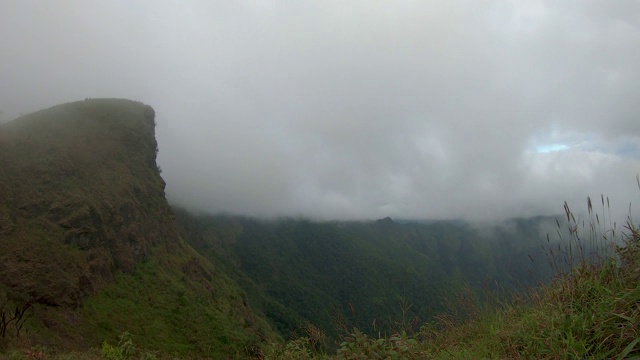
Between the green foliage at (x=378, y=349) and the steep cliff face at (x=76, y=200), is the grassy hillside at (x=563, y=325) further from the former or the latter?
the steep cliff face at (x=76, y=200)

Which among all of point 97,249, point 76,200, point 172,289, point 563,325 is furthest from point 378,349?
point 172,289

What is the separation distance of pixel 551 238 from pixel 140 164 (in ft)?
249

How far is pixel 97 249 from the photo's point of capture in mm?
51344

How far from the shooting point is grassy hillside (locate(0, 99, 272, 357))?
39.5m

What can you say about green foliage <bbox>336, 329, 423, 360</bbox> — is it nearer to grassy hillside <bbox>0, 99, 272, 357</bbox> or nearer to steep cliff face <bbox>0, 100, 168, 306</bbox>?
grassy hillside <bbox>0, 99, 272, 357</bbox>

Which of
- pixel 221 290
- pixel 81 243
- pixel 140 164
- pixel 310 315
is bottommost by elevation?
pixel 310 315

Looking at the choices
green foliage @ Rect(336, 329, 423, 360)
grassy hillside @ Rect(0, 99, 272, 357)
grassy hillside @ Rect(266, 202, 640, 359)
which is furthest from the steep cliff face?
grassy hillside @ Rect(266, 202, 640, 359)

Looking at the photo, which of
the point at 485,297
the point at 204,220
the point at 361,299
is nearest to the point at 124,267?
the point at 485,297

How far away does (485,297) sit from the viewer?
5.98m

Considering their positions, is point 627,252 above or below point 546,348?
above

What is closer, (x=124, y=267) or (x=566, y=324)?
(x=566, y=324)

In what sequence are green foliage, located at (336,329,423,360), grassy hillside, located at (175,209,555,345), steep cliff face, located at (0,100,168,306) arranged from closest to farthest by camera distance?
green foliage, located at (336,329,423,360), steep cliff face, located at (0,100,168,306), grassy hillside, located at (175,209,555,345)

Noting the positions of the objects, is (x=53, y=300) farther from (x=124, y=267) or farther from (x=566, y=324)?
(x=566, y=324)

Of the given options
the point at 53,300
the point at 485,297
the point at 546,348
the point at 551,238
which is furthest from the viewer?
the point at 53,300
